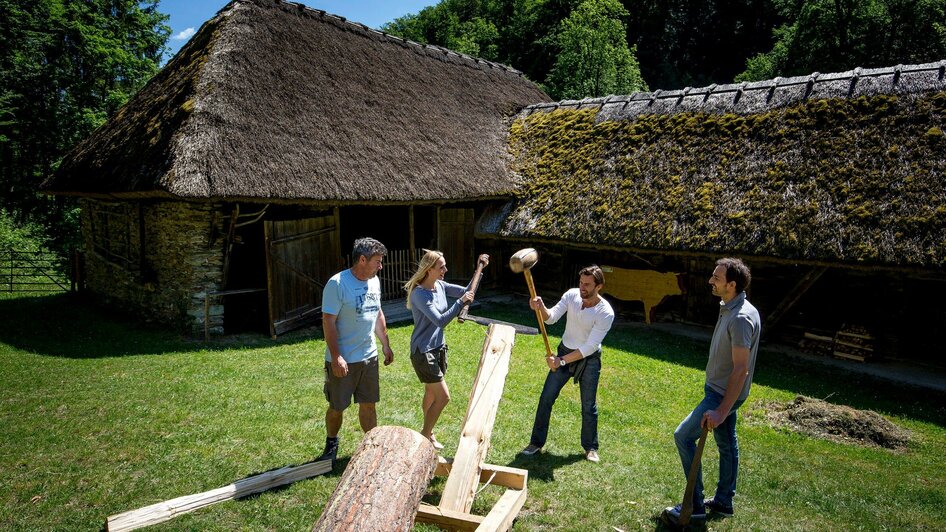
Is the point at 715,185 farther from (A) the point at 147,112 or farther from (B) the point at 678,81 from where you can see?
(B) the point at 678,81

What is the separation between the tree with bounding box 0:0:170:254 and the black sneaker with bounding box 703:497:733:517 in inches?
812

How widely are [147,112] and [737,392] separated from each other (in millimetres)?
10338

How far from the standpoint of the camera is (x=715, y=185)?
912 cm

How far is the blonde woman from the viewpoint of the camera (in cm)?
415

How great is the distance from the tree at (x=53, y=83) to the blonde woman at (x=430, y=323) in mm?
18554

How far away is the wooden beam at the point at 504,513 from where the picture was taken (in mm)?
3236

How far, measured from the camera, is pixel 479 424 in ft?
12.5

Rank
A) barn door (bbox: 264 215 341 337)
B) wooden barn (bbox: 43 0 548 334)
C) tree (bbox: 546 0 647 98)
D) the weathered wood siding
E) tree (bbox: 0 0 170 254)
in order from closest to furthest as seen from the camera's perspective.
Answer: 1. wooden barn (bbox: 43 0 548 334)
2. the weathered wood siding
3. barn door (bbox: 264 215 341 337)
4. tree (bbox: 0 0 170 254)
5. tree (bbox: 546 0 647 98)

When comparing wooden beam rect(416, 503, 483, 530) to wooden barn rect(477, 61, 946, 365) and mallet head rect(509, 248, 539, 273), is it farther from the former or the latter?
wooden barn rect(477, 61, 946, 365)

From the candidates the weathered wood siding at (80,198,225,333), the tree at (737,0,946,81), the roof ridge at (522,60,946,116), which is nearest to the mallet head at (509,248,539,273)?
the weathered wood siding at (80,198,225,333)

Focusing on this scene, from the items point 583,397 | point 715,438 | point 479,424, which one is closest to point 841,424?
point 715,438

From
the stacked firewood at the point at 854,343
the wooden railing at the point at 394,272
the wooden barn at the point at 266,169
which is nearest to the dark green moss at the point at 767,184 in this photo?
the stacked firewood at the point at 854,343

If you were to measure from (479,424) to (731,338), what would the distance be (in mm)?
1730

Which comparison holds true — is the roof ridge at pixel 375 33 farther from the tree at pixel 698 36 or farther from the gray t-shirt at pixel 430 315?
the tree at pixel 698 36
